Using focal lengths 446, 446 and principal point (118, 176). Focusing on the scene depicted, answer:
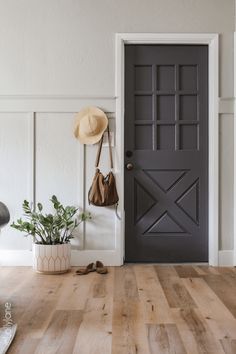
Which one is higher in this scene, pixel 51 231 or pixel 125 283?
pixel 51 231

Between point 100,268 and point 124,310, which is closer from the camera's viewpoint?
point 124,310

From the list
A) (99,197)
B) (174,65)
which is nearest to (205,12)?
(174,65)

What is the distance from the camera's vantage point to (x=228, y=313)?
2.48 metres

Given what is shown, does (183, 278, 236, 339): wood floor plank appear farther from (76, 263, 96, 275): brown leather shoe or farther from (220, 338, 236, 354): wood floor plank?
(76, 263, 96, 275): brown leather shoe

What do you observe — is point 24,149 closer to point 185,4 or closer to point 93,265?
point 93,265

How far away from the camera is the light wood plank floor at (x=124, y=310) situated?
2012 millimetres

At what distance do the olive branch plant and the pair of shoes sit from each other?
0.88 feet

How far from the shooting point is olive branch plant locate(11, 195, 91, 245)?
3.60 meters

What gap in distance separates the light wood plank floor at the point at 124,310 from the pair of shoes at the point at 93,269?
0.16ft

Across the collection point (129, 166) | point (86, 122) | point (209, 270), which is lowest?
point (209, 270)

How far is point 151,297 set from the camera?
2814 millimetres

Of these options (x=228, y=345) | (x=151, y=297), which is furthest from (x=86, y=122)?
(x=228, y=345)

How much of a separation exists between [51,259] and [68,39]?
73.0 inches

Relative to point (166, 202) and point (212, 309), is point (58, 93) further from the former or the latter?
point (212, 309)
